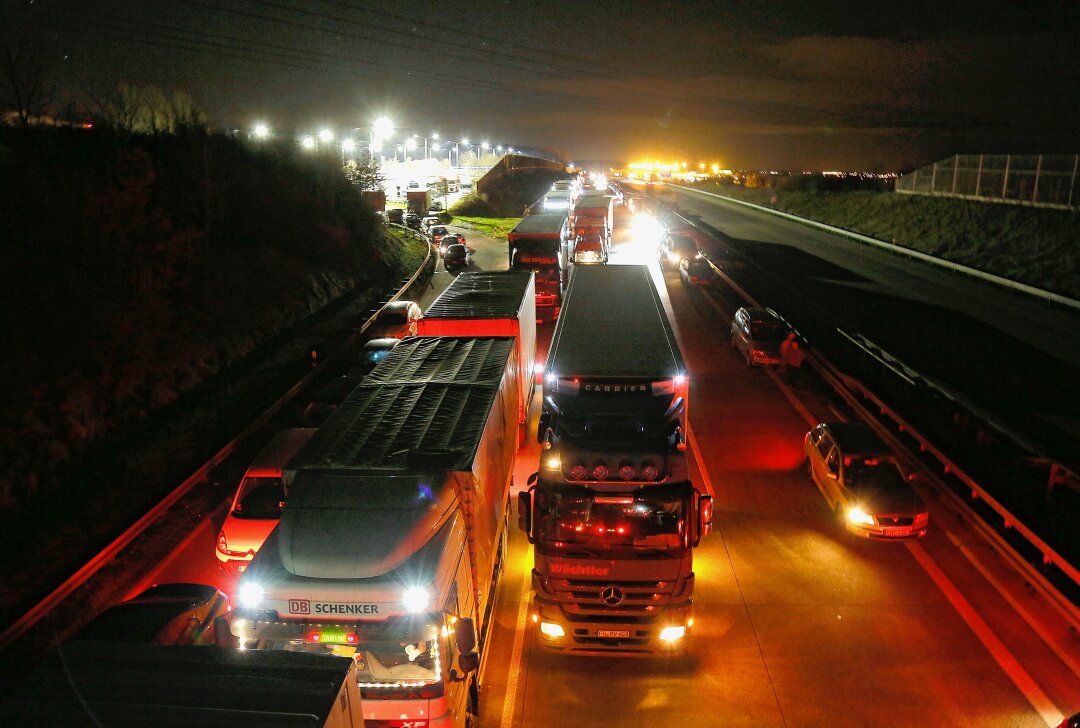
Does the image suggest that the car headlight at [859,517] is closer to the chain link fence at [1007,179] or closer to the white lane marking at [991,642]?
the white lane marking at [991,642]

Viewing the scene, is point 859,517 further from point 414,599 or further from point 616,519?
point 414,599

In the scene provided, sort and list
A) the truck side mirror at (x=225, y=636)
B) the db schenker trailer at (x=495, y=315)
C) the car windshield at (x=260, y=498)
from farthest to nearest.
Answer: the db schenker trailer at (x=495, y=315)
the car windshield at (x=260, y=498)
the truck side mirror at (x=225, y=636)

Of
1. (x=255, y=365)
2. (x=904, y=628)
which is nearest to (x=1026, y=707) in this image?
(x=904, y=628)

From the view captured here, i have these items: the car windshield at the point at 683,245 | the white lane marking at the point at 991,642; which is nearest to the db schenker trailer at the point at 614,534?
the white lane marking at the point at 991,642

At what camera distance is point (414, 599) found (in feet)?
21.2

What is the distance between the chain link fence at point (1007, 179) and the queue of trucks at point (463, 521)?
122 feet

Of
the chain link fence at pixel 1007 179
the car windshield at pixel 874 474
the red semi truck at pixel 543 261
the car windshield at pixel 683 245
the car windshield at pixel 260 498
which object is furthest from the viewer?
the car windshield at pixel 683 245

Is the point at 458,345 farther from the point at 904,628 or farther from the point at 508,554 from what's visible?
the point at 904,628

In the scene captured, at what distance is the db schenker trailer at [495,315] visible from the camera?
14.8m

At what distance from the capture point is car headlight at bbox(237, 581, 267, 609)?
21.4 ft

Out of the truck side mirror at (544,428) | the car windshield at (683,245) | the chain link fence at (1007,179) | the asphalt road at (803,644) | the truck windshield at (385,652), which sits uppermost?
the chain link fence at (1007,179)

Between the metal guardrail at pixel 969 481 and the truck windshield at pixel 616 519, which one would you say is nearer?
the truck windshield at pixel 616 519

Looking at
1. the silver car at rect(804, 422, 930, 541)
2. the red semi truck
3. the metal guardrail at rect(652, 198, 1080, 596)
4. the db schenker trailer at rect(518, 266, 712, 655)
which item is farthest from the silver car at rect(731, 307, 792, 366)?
the db schenker trailer at rect(518, 266, 712, 655)

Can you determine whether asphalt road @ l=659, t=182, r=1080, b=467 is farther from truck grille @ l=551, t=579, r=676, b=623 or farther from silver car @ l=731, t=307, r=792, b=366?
truck grille @ l=551, t=579, r=676, b=623
